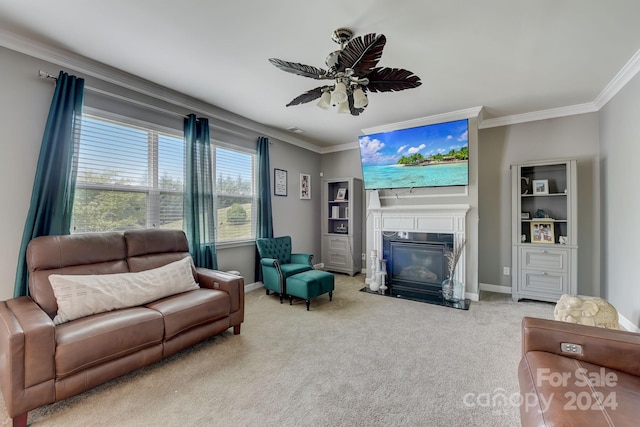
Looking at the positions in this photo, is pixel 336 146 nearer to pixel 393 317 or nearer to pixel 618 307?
pixel 393 317

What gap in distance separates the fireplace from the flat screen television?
81cm

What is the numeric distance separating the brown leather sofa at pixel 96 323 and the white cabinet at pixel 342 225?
2913 millimetres

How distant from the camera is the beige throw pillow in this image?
6.74 ft

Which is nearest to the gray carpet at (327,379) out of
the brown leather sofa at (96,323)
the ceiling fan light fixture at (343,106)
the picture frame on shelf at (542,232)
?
the brown leather sofa at (96,323)

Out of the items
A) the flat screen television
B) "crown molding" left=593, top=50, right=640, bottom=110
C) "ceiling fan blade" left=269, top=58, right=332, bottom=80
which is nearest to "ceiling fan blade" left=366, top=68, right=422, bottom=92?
"ceiling fan blade" left=269, top=58, right=332, bottom=80

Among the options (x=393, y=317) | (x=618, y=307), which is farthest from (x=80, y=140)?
(x=618, y=307)

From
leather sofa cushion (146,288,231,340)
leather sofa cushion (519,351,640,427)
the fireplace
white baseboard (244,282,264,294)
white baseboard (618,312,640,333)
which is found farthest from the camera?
white baseboard (244,282,264,294)

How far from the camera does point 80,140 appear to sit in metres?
2.64

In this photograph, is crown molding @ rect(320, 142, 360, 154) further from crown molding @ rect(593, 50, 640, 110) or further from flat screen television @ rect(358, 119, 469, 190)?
crown molding @ rect(593, 50, 640, 110)

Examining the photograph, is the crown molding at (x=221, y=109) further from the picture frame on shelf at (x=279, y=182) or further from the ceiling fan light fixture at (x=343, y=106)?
the ceiling fan light fixture at (x=343, y=106)

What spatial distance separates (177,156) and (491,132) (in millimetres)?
4477

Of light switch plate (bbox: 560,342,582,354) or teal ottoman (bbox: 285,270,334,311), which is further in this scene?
teal ottoman (bbox: 285,270,334,311)

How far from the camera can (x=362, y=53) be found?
187cm

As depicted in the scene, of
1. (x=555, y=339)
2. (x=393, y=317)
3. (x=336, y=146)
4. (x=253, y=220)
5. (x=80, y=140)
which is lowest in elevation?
(x=393, y=317)
